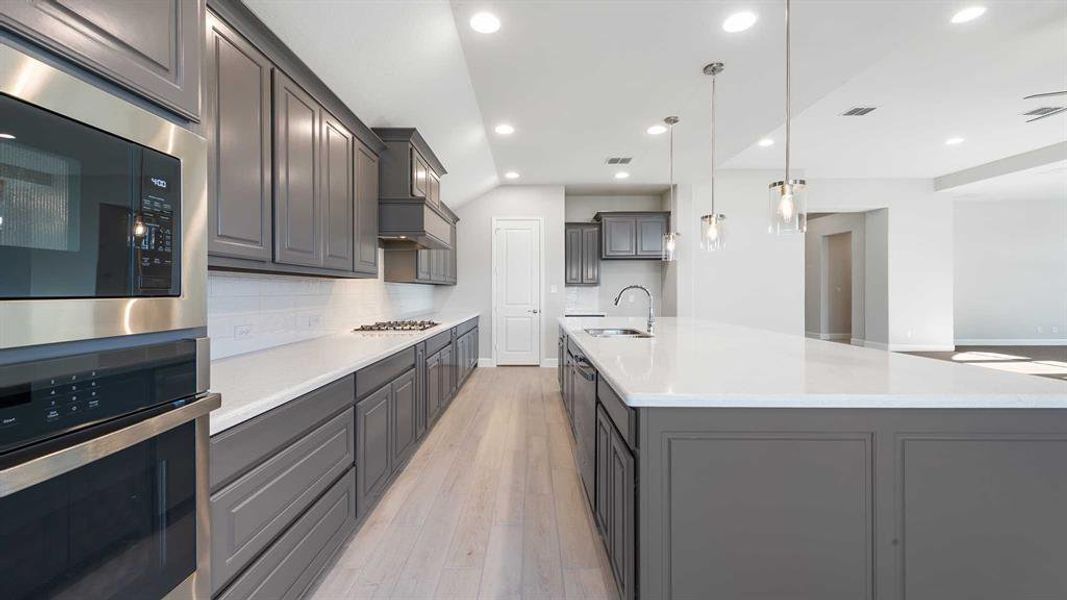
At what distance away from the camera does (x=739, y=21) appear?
2.53m

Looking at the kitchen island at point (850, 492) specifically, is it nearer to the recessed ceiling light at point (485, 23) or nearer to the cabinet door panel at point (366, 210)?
the cabinet door panel at point (366, 210)

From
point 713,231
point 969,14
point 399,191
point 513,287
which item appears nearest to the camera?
point 969,14

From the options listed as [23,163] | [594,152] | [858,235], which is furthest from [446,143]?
[858,235]

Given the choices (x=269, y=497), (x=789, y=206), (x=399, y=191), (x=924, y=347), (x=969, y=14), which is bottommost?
(x=924, y=347)

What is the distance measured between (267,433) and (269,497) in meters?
0.21

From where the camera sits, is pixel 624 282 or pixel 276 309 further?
pixel 624 282

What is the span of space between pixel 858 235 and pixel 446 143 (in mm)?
8292

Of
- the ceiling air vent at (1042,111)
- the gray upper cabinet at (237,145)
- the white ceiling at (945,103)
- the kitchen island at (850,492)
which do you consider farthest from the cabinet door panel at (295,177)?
the ceiling air vent at (1042,111)

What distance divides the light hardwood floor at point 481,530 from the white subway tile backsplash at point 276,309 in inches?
43.4

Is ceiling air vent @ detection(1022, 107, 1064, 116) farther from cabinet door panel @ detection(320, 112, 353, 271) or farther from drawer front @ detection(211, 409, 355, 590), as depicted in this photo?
drawer front @ detection(211, 409, 355, 590)

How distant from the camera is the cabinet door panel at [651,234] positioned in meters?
6.56

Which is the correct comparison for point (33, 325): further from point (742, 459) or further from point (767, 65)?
point (767, 65)

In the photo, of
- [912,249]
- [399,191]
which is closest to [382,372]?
[399,191]

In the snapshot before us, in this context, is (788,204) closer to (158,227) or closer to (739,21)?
(739,21)
